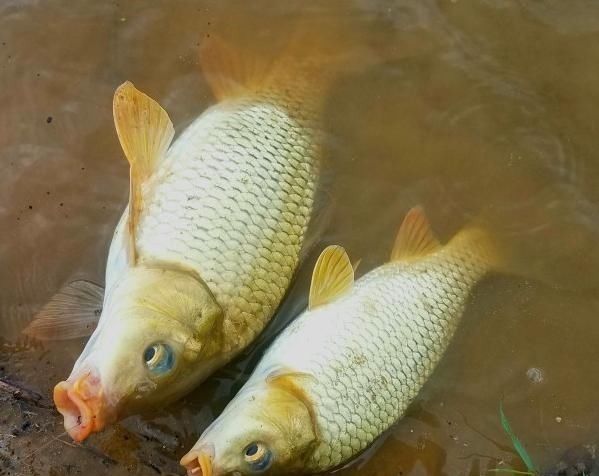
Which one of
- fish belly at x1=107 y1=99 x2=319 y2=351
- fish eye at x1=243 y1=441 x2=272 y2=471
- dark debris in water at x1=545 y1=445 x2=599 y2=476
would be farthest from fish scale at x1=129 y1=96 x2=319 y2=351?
dark debris in water at x1=545 y1=445 x2=599 y2=476

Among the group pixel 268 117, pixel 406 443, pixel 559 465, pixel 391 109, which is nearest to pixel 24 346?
pixel 268 117

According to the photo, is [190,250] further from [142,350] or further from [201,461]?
[201,461]

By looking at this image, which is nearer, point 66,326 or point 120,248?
point 120,248

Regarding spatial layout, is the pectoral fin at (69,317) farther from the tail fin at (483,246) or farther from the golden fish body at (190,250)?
the tail fin at (483,246)

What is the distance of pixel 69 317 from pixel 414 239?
1611 millimetres

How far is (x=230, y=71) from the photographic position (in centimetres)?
360

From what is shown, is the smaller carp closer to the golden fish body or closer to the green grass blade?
the golden fish body

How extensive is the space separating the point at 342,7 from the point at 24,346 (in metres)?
2.29

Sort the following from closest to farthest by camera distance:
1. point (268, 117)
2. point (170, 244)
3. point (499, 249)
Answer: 1. point (170, 244)
2. point (268, 117)
3. point (499, 249)

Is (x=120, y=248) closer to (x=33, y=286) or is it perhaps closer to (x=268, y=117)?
(x=33, y=286)

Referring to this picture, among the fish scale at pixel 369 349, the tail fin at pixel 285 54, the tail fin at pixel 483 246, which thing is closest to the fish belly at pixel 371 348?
the fish scale at pixel 369 349

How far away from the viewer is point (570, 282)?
3633 mm

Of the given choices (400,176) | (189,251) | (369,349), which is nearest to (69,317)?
(189,251)

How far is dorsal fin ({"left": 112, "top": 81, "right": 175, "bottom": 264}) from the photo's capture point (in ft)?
9.92
